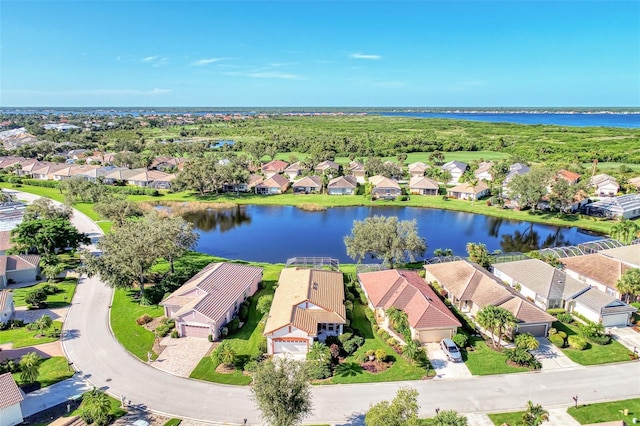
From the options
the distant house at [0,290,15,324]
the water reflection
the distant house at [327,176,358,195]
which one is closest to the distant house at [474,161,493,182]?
the distant house at [327,176,358,195]

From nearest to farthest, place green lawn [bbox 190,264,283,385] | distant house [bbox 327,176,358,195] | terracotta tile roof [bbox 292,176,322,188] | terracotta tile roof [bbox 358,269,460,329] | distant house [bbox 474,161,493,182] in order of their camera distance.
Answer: green lawn [bbox 190,264,283,385] → terracotta tile roof [bbox 358,269,460,329] → distant house [bbox 327,176,358,195] → terracotta tile roof [bbox 292,176,322,188] → distant house [bbox 474,161,493,182]

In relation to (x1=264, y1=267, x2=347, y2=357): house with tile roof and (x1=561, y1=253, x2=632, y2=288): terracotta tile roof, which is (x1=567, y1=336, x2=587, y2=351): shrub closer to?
(x1=561, y1=253, x2=632, y2=288): terracotta tile roof

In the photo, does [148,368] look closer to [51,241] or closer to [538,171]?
[51,241]

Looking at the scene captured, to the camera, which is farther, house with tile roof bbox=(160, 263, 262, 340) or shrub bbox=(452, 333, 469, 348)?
house with tile roof bbox=(160, 263, 262, 340)

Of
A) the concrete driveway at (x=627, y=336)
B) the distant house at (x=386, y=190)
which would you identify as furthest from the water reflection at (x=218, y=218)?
the concrete driveway at (x=627, y=336)

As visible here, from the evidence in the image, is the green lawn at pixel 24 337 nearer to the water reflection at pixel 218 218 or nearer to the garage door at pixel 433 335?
the garage door at pixel 433 335

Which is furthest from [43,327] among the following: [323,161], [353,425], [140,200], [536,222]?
[323,161]
